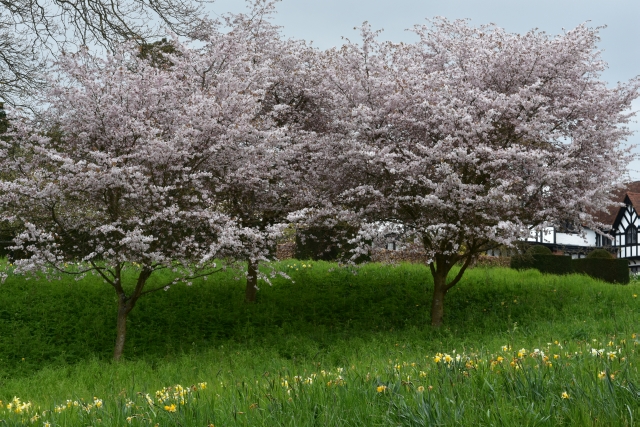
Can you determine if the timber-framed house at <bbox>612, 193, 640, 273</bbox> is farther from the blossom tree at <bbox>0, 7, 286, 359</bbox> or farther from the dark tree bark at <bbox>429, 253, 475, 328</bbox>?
the blossom tree at <bbox>0, 7, 286, 359</bbox>

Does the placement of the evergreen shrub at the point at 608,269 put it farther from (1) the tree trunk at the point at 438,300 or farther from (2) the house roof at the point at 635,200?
(2) the house roof at the point at 635,200

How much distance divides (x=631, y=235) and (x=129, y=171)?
37.7m

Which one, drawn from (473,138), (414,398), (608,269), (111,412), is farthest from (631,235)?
(111,412)

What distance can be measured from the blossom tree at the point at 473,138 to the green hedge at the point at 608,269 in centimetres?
987

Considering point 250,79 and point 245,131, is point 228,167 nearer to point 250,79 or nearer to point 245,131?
point 245,131

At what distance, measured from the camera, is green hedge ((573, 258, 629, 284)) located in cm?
2281

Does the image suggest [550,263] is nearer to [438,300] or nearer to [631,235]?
[438,300]

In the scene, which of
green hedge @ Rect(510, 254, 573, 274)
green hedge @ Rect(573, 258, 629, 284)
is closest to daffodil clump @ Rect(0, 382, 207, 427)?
green hedge @ Rect(573, 258, 629, 284)

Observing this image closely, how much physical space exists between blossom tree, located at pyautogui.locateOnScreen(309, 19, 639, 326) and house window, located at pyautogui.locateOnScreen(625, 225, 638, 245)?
28.3 m

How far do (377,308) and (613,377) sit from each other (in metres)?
11.0

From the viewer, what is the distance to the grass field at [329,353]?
4188mm

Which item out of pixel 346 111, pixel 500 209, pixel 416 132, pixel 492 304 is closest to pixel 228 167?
pixel 346 111

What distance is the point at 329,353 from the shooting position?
1100 centimetres

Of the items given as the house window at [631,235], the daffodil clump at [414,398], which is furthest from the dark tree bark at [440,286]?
the house window at [631,235]
